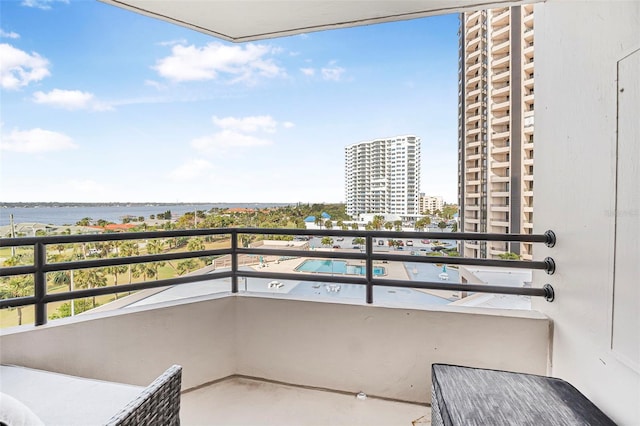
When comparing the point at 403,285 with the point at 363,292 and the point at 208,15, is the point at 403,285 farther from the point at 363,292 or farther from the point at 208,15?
the point at 208,15

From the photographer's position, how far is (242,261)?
230 cm

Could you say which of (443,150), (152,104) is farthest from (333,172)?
(152,104)

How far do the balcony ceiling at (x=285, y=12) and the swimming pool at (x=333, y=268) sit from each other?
66.0 inches

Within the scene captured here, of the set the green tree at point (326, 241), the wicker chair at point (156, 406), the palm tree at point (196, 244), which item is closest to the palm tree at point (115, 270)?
the palm tree at point (196, 244)

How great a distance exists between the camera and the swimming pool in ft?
Answer: 6.79

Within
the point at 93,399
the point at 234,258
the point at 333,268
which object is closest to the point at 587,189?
the point at 333,268

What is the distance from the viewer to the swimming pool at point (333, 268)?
6.79ft

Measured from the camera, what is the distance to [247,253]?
2.27 meters

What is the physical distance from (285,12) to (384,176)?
5.68 feet

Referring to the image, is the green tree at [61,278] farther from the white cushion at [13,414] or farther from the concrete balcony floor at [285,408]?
the white cushion at [13,414]

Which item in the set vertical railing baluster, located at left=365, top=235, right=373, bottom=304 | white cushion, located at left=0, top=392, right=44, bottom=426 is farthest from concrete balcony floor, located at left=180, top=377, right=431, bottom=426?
white cushion, located at left=0, top=392, right=44, bottom=426

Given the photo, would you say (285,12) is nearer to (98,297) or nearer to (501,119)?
(501,119)

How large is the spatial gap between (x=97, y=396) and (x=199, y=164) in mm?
5657

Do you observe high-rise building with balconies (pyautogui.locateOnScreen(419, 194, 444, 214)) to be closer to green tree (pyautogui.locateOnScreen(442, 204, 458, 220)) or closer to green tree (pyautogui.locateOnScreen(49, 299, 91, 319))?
green tree (pyautogui.locateOnScreen(442, 204, 458, 220))
